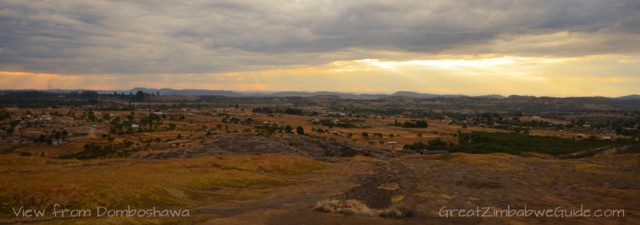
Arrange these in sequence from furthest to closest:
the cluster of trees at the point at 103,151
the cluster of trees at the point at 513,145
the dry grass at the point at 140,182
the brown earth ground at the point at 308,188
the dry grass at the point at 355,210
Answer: the cluster of trees at the point at 513,145 < the cluster of trees at the point at 103,151 < the dry grass at the point at 140,182 < the dry grass at the point at 355,210 < the brown earth ground at the point at 308,188

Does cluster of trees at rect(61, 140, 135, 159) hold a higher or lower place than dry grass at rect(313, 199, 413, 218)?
lower

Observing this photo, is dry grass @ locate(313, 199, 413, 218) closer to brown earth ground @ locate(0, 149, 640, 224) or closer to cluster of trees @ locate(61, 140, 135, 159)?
brown earth ground @ locate(0, 149, 640, 224)

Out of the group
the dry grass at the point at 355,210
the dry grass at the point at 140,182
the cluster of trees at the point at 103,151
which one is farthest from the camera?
the cluster of trees at the point at 103,151

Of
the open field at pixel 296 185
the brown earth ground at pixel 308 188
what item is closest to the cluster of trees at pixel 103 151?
the open field at pixel 296 185

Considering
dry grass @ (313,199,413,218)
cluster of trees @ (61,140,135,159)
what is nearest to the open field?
dry grass @ (313,199,413,218)

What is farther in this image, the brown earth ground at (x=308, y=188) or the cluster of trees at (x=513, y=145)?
the cluster of trees at (x=513, y=145)

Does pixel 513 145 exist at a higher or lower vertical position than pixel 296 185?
lower

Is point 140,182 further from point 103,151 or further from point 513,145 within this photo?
point 513,145

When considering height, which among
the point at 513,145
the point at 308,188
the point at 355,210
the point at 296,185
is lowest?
the point at 513,145

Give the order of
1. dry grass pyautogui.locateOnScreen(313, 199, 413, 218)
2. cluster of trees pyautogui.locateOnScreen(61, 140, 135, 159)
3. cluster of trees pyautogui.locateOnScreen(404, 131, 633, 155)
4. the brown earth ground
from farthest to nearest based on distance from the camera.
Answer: cluster of trees pyautogui.locateOnScreen(404, 131, 633, 155), cluster of trees pyautogui.locateOnScreen(61, 140, 135, 159), dry grass pyautogui.locateOnScreen(313, 199, 413, 218), the brown earth ground

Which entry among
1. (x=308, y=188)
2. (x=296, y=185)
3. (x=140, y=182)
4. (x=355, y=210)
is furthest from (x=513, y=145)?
(x=140, y=182)

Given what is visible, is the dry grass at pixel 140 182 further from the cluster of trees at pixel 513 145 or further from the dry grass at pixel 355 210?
the cluster of trees at pixel 513 145

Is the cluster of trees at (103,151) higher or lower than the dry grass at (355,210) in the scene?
lower

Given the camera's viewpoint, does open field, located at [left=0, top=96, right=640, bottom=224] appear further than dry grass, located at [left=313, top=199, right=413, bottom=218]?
No
